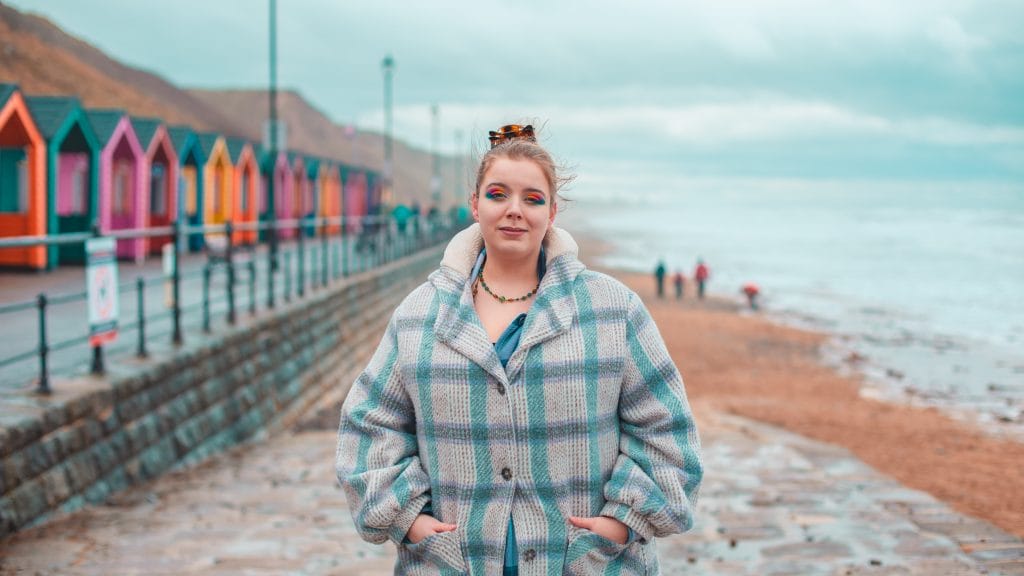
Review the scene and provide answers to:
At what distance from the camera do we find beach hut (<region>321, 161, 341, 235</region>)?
4081 centimetres

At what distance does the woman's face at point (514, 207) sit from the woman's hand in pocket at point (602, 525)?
624mm

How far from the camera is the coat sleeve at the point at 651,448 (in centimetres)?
232

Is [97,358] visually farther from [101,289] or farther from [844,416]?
[844,416]

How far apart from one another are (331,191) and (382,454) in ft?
134

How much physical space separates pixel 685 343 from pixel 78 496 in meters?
17.9

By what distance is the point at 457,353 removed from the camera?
229 cm

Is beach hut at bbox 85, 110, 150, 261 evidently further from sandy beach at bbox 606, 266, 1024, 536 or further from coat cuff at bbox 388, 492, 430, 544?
Answer: coat cuff at bbox 388, 492, 430, 544

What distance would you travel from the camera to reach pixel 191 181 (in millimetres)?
25875

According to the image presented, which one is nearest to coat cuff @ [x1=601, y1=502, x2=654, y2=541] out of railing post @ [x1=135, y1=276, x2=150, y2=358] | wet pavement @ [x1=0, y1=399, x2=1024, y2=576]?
wet pavement @ [x1=0, y1=399, x2=1024, y2=576]

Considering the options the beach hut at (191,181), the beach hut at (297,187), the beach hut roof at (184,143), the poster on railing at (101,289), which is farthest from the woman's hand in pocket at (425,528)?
the beach hut at (297,187)

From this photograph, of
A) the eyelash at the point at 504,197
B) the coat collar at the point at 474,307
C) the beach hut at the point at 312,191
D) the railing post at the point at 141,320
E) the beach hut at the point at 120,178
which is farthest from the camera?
the beach hut at the point at 312,191

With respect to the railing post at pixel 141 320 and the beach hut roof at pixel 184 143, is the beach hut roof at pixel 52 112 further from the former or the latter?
the railing post at pixel 141 320

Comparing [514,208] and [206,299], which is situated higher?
[514,208]

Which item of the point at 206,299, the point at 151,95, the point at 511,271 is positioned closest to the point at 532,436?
the point at 511,271
